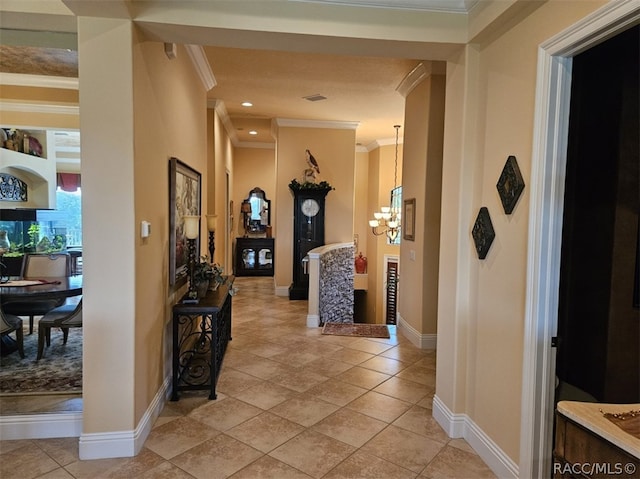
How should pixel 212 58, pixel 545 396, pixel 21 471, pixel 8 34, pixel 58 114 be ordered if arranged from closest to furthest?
pixel 545 396 → pixel 21 471 → pixel 8 34 → pixel 58 114 → pixel 212 58

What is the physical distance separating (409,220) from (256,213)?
5.39m

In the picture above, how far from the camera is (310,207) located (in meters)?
7.16

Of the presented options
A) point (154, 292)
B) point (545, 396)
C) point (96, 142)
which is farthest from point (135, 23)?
point (545, 396)

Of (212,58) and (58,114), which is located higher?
(212,58)

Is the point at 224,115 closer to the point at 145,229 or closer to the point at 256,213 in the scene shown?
the point at 256,213

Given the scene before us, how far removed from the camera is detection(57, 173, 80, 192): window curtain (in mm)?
2454

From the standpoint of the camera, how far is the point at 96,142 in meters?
2.25

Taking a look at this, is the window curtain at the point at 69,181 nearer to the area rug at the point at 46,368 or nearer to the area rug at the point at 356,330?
the area rug at the point at 46,368

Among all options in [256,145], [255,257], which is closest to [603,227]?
[255,257]

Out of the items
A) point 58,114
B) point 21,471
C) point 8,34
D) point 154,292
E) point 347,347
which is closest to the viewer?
point 21,471

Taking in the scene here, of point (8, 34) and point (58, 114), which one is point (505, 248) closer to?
point (58, 114)

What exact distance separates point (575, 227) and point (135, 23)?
2862 mm

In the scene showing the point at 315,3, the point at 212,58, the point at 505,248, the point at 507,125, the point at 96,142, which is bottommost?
the point at 505,248

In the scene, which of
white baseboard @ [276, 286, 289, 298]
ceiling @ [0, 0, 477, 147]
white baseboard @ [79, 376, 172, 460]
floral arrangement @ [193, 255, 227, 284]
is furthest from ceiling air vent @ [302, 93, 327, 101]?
white baseboard @ [79, 376, 172, 460]
